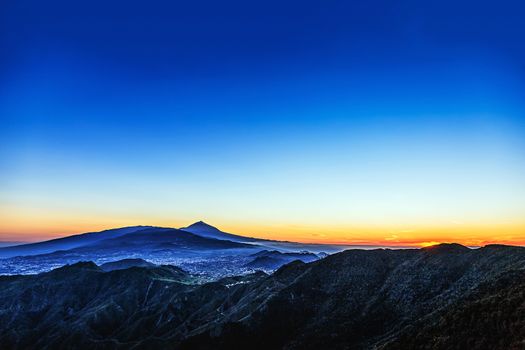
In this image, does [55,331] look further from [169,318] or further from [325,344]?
[325,344]

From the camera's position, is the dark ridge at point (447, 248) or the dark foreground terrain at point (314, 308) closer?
the dark foreground terrain at point (314, 308)

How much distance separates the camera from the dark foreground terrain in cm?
4988

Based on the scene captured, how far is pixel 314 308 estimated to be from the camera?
3260 inches

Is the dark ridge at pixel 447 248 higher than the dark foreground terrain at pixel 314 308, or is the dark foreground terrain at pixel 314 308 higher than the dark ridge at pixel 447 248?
the dark ridge at pixel 447 248

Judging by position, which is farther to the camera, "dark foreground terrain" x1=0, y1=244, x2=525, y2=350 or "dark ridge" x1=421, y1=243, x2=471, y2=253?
"dark ridge" x1=421, y1=243, x2=471, y2=253

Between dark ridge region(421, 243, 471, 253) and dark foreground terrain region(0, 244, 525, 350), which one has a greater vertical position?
dark ridge region(421, 243, 471, 253)

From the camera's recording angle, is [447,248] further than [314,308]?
Yes

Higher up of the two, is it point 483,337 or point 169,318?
point 483,337

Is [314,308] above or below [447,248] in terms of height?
below

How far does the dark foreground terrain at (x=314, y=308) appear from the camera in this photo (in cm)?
4988

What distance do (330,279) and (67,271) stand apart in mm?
109758

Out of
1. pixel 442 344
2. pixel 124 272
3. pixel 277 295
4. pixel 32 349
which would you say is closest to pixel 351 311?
pixel 277 295

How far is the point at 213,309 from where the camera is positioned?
106750 millimetres

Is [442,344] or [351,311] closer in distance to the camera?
[442,344]
